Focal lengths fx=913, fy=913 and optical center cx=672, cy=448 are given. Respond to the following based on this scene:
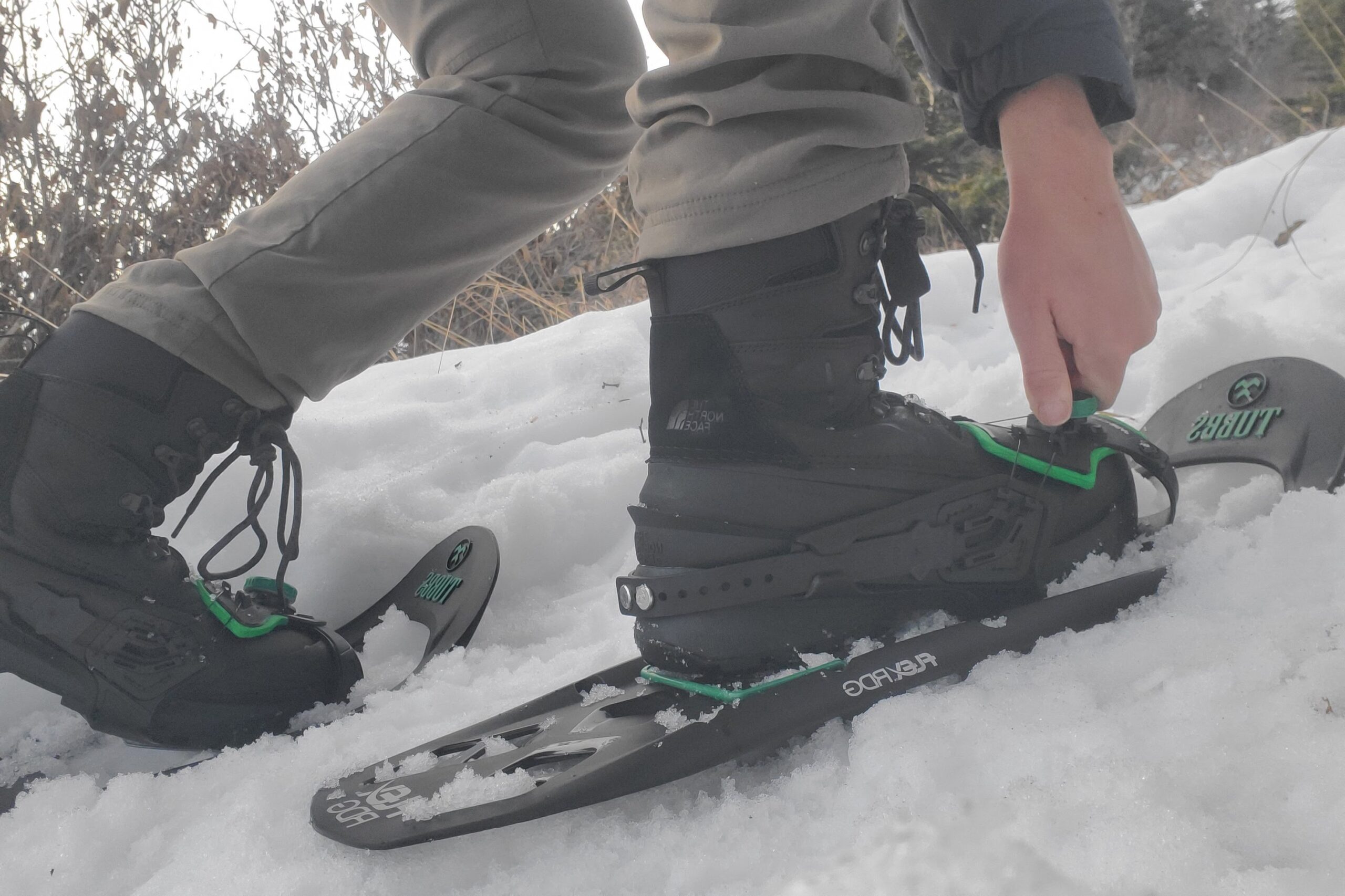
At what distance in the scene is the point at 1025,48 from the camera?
880 mm

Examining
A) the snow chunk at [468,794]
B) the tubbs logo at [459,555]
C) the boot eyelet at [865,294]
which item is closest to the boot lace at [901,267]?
the boot eyelet at [865,294]

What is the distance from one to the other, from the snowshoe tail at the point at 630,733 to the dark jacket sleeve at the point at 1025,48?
503 millimetres

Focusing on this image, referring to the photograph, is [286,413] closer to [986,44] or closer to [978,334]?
[986,44]

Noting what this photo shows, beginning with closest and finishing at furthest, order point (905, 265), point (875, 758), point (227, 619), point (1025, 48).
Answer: point (875, 758)
point (1025, 48)
point (905, 265)
point (227, 619)

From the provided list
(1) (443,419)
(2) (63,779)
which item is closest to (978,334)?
(1) (443,419)

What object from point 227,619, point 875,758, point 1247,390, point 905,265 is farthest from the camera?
point 1247,390

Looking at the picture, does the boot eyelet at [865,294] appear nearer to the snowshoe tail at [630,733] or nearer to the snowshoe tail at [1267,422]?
the snowshoe tail at [630,733]

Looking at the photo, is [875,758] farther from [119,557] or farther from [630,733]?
[119,557]

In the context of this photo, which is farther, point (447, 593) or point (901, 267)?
point (447, 593)

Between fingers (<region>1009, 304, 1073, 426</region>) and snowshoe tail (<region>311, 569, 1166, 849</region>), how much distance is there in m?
0.20

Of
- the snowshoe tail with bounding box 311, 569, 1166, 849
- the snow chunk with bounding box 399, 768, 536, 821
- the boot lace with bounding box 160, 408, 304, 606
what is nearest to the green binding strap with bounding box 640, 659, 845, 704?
the snowshoe tail with bounding box 311, 569, 1166, 849

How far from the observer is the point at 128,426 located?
3.42 ft

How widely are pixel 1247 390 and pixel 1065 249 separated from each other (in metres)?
0.59

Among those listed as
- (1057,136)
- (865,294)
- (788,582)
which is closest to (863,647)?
(788,582)
